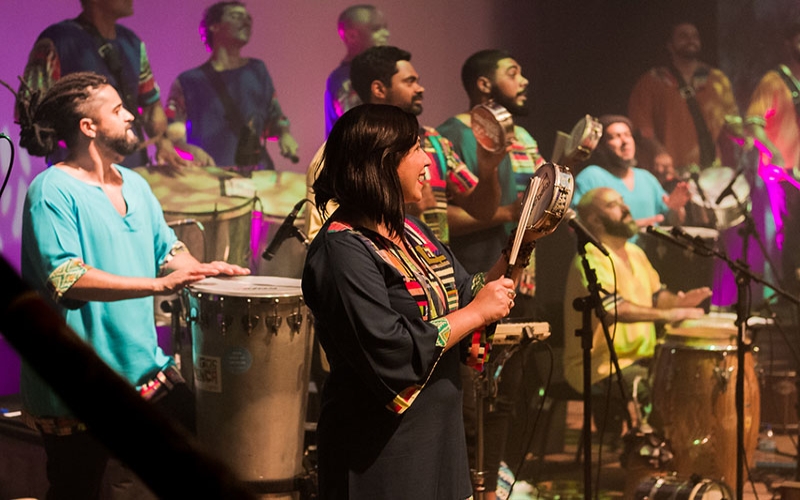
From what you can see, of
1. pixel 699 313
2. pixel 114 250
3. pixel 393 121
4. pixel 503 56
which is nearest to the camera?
pixel 393 121

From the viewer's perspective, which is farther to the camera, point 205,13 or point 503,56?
point 503,56

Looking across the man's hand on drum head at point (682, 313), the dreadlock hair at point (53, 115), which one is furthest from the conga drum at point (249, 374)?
the man's hand on drum head at point (682, 313)

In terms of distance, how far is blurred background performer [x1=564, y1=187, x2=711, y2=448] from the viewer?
17.6 ft

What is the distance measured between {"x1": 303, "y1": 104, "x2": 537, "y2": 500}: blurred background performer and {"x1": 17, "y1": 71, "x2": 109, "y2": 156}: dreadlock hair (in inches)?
76.7

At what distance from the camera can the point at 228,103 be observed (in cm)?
450

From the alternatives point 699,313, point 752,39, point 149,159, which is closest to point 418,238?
point 149,159

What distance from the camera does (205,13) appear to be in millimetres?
4453

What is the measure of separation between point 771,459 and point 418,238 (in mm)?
3904

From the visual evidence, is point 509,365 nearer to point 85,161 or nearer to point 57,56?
point 85,161

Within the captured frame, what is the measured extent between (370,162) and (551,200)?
45 centimetres

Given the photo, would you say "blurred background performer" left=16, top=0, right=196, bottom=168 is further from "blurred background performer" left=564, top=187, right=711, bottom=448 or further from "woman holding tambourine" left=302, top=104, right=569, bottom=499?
"blurred background performer" left=564, top=187, right=711, bottom=448

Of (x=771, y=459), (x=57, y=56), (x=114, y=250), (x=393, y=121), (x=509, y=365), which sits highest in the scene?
(x=57, y=56)

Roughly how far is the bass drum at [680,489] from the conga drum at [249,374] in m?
1.51

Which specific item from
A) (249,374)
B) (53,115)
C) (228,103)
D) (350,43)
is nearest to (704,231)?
(350,43)
